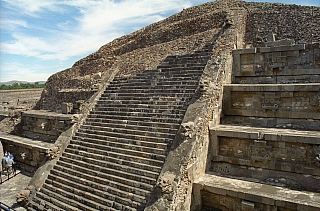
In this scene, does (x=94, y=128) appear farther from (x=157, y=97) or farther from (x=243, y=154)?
(x=243, y=154)

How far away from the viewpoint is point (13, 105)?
2519 cm

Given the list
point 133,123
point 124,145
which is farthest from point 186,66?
point 124,145

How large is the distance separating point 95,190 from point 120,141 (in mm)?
2263

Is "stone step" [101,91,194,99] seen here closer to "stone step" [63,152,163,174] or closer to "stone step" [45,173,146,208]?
"stone step" [63,152,163,174]

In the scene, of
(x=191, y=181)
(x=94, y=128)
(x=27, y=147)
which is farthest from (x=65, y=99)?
(x=191, y=181)

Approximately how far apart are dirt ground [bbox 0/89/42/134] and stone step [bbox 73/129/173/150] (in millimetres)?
7274

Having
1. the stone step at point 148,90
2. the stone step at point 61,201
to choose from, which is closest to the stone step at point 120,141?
the stone step at point 61,201

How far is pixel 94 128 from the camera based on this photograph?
39.1 feet

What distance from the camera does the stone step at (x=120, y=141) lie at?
9.38 meters

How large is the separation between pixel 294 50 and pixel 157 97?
6.30 meters

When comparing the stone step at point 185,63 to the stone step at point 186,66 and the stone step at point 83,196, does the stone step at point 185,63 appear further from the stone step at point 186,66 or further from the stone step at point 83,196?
the stone step at point 83,196

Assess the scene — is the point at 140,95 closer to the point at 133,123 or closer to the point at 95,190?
the point at 133,123

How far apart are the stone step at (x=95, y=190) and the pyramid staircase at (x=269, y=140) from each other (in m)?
2.10

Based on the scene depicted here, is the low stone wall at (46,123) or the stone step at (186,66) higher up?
the stone step at (186,66)
